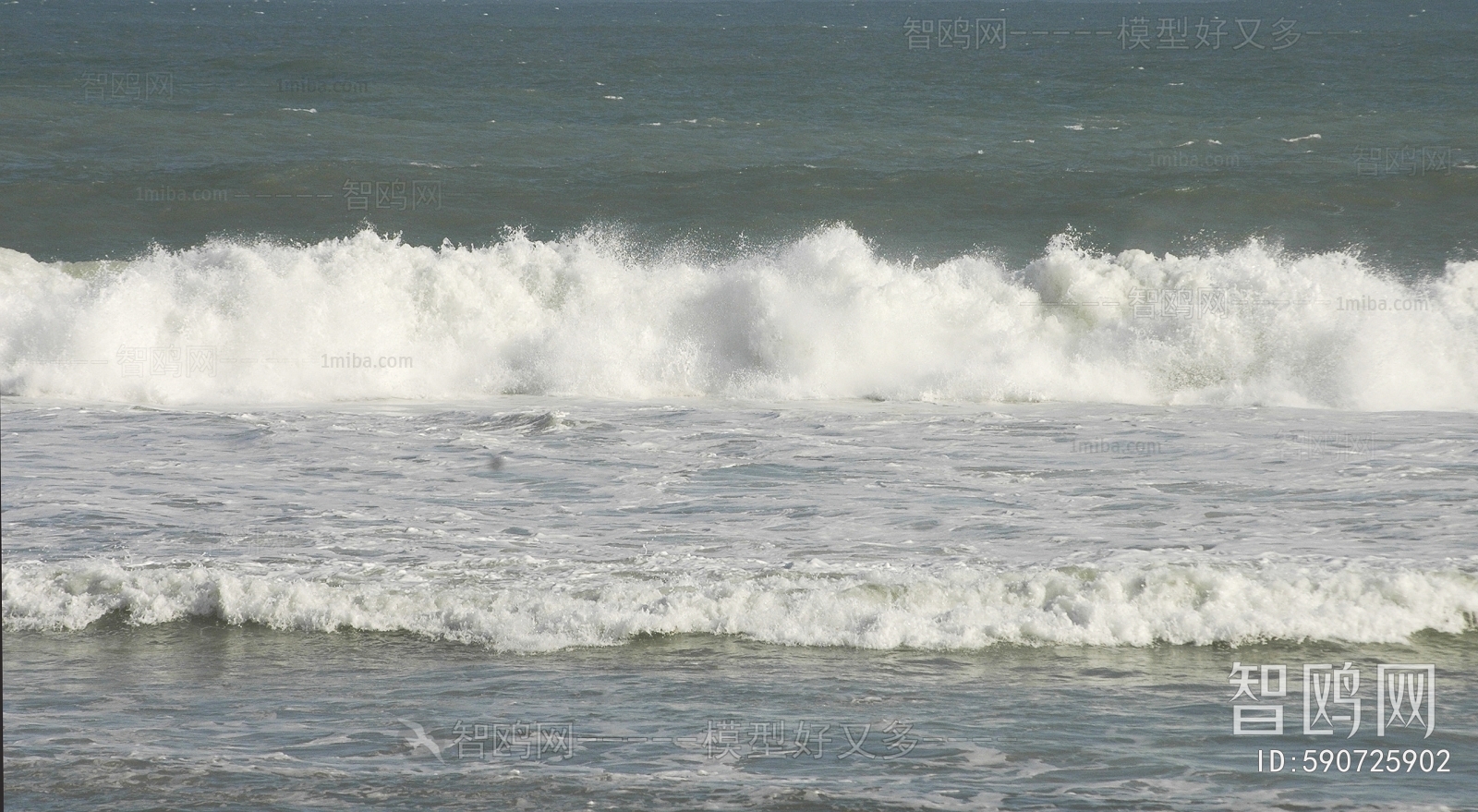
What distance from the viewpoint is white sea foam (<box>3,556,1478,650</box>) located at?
6703mm

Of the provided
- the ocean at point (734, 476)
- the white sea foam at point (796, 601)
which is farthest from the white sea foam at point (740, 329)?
the white sea foam at point (796, 601)

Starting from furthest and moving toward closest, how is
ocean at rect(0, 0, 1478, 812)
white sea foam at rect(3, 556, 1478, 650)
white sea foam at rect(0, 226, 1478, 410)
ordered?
1. white sea foam at rect(0, 226, 1478, 410)
2. white sea foam at rect(3, 556, 1478, 650)
3. ocean at rect(0, 0, 1478, 812)

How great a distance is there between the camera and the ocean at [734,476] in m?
5.46

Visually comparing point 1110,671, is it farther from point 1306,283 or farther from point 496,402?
point 1306,283

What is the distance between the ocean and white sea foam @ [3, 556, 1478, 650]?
26 mm

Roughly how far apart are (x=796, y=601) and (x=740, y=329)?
738 centimetres

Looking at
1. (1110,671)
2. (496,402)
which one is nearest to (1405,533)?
(1110,671)

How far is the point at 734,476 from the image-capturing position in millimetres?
9688

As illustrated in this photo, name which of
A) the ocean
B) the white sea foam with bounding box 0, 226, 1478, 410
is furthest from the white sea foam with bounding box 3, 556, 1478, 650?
the white sea foam with bounding box 0, 226, 1478, 410

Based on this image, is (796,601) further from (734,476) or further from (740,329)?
(740,329)

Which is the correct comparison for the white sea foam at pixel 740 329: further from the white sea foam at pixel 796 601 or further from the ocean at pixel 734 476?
the white sea foam at pixel 796 601

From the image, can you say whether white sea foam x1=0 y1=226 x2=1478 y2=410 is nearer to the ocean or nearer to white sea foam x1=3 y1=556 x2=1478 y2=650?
the ocean

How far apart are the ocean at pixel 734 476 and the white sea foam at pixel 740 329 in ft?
0.18

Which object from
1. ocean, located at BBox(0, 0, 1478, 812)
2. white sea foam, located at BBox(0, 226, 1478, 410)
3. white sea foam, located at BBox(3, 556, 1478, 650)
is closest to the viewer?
ocean, located at BBox(0, 0, 1478, 812)
